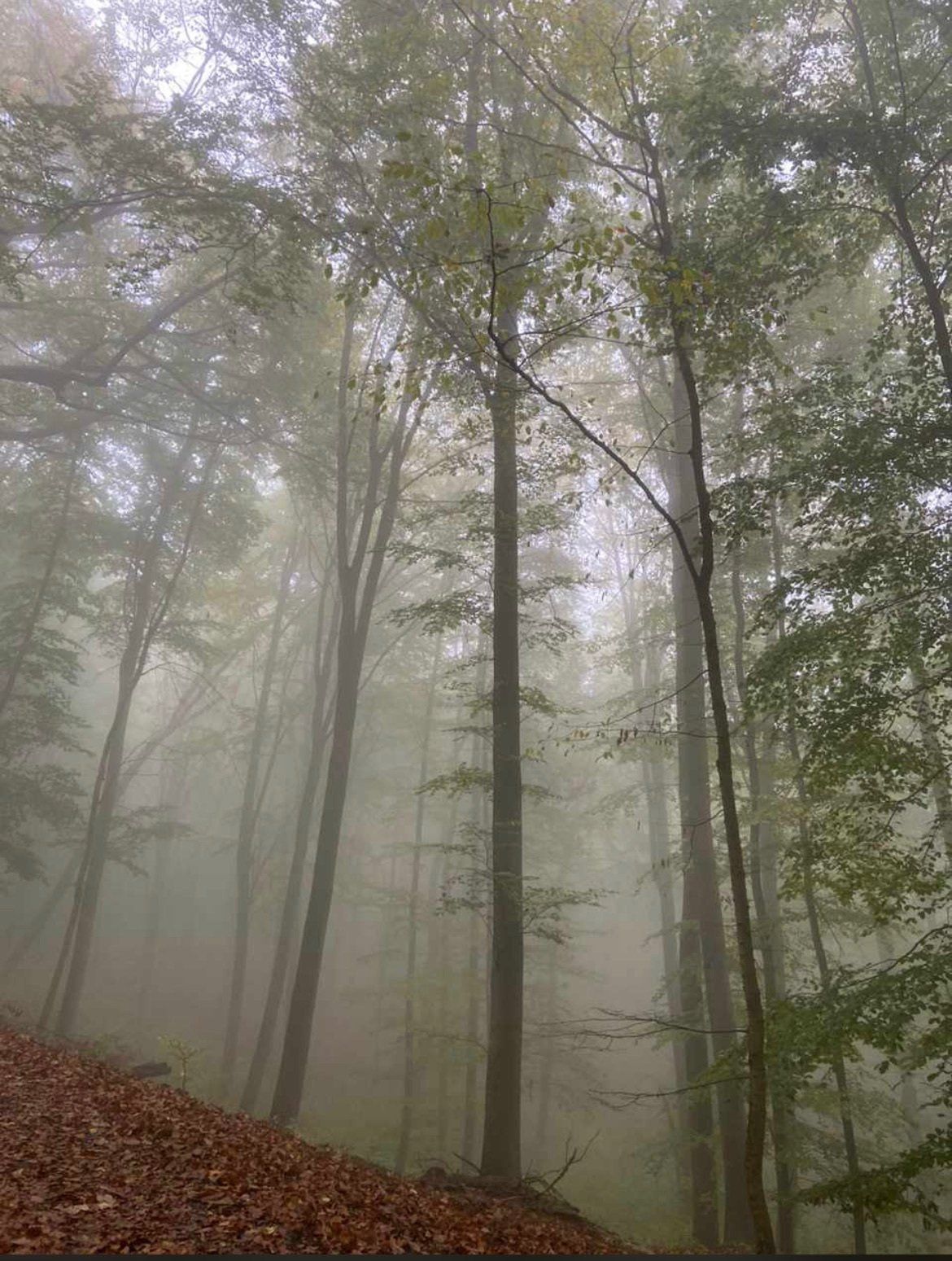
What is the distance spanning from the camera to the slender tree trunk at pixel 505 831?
8430mm

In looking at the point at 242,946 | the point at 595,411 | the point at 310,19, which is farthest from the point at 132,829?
the point at 310,19

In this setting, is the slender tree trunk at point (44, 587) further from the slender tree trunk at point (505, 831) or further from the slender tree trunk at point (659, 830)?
the slender tree trunk at point (659, 830)

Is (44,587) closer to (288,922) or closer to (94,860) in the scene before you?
(94,860)

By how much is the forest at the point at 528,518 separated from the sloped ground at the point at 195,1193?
0.45 m

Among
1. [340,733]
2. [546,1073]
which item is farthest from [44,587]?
[546,1073]

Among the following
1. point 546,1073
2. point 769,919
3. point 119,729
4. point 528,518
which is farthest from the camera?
point 546,1073

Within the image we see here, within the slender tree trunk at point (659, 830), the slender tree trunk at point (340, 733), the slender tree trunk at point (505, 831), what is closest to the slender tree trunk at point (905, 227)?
the slender tree trunk at point (505, 831)

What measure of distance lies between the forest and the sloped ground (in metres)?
0.45

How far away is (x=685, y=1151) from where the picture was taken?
13.7 m

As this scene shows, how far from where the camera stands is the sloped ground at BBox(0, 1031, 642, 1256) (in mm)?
4523

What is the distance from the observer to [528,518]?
33.7 feet

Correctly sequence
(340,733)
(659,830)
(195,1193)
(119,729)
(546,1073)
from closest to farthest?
(195,1193)
(340,733)
(119,729)
(546,1073)
(659,830)

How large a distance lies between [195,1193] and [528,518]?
7.84 m

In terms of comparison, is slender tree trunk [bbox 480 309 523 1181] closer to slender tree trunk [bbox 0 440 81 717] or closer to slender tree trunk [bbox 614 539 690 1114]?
slender tree trunk [bbox 614 539 690 1114]
